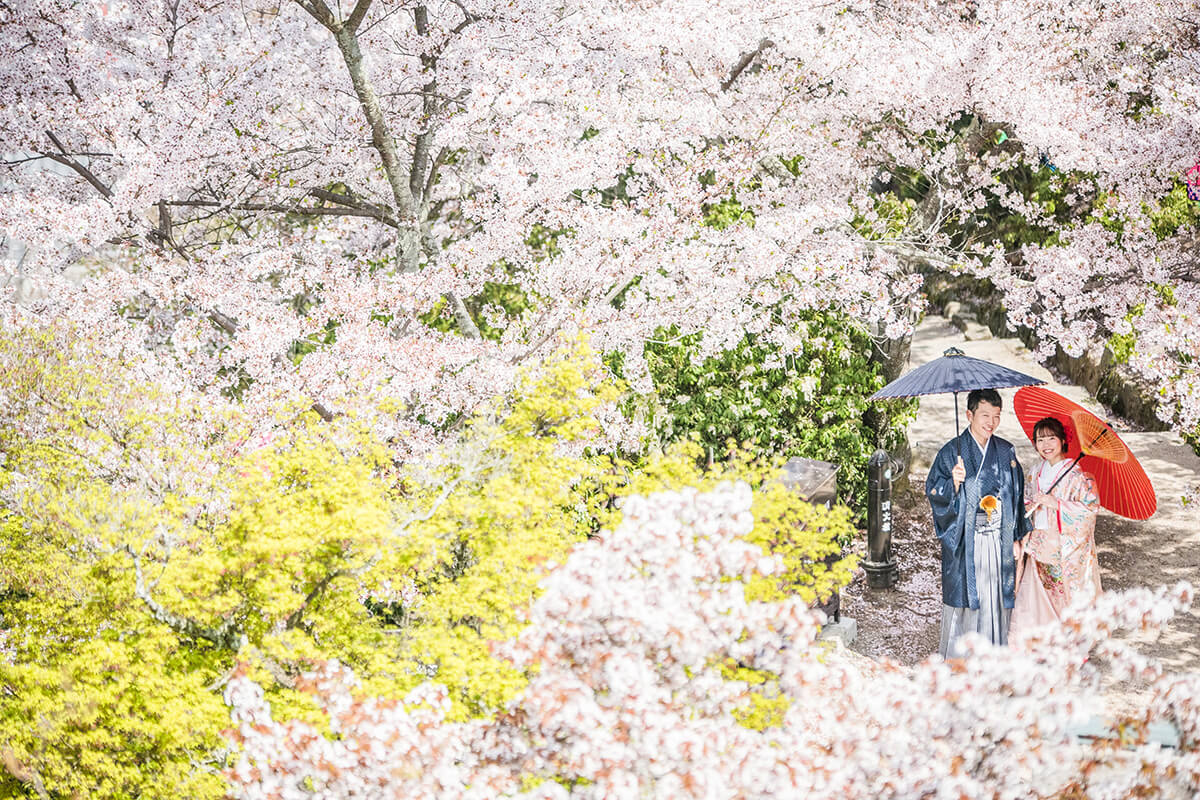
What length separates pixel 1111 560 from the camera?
316 inches

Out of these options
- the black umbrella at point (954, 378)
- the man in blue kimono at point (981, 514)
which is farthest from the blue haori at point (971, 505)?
the black umbrella at point (954, 378)

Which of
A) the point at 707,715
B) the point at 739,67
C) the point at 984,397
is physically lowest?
the point at 707,715

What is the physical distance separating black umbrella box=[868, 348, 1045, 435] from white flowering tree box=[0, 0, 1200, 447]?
2066mm

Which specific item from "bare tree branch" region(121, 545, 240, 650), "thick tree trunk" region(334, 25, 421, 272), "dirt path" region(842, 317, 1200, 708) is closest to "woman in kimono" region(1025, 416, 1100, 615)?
"dirt path" region(842, 317, 1200, 708)

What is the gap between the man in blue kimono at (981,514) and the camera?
17.2 feet

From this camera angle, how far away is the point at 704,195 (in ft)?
24.2

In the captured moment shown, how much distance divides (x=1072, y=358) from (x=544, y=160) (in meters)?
11.3

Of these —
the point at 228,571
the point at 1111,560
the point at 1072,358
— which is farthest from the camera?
the point at 1072,358

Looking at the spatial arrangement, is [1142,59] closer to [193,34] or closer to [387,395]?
[387,395]

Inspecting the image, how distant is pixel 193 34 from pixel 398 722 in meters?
7.74

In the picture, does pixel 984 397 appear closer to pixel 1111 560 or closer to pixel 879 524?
pixel 879 524

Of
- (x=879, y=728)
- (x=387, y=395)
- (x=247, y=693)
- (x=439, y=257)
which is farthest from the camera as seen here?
(x=439, y=257)

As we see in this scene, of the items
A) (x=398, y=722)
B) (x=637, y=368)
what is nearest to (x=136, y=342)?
(x=637, y=368)

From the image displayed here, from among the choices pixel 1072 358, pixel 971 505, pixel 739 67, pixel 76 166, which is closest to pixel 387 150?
pixel 76 166
